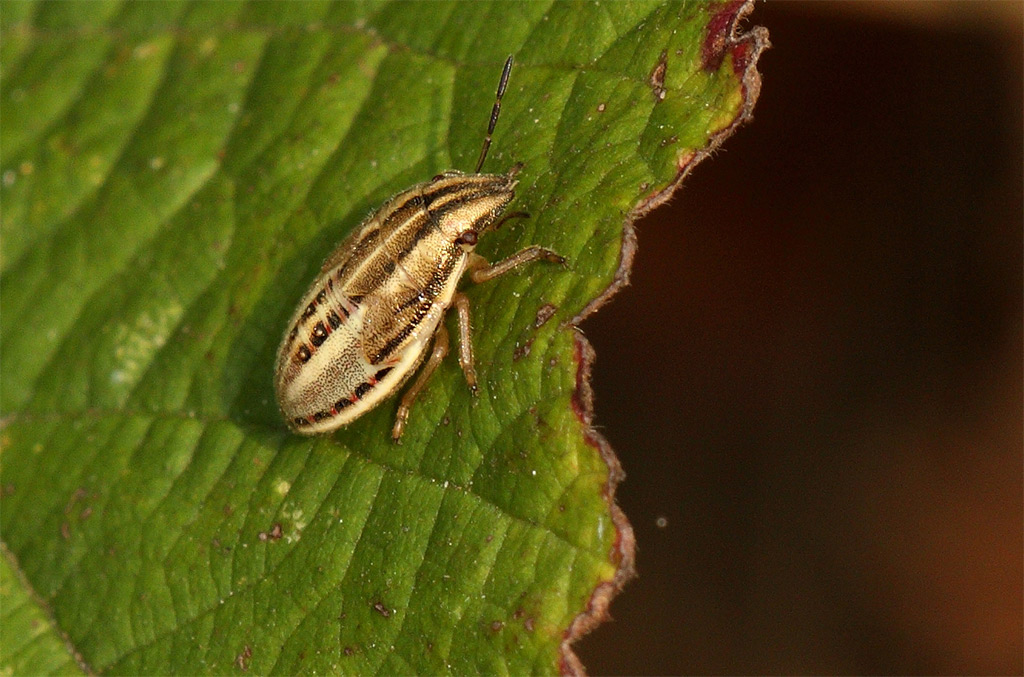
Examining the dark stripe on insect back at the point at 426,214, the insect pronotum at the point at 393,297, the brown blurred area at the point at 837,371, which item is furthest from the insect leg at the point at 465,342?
the brown blurred area at the point at 837,371

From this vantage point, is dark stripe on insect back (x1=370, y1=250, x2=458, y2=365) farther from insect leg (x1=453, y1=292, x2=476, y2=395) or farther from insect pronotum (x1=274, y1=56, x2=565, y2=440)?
insect leg (x1=453, y1=292, x2=476, y2=395)

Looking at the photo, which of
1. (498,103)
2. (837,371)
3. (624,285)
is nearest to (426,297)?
(498,103)

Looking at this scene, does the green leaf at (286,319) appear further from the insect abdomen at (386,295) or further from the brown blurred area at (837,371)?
the brown blurred area at (837,371)

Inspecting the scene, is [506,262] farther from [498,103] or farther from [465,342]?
[498,103]

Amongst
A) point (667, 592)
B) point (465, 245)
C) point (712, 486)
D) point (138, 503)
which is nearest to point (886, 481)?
point (712, 486)

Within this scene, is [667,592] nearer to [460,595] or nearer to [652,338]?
[652,338]

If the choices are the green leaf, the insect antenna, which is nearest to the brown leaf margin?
the green leaf
